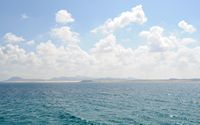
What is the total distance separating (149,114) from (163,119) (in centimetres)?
737

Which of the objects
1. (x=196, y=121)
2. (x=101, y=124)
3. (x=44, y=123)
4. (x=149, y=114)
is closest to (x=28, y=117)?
(x=44, y=123)

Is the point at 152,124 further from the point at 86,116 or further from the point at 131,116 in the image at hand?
the point at 86,116

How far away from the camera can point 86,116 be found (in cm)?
6581

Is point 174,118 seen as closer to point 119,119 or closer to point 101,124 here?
point 119,119

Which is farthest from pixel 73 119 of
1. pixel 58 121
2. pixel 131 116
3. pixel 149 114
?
pixel 149 114

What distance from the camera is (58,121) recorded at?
59.7 m

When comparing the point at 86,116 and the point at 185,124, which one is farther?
the point at 86,116

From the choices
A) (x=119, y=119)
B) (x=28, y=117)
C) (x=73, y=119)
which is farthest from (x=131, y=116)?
(x=28, y=117)

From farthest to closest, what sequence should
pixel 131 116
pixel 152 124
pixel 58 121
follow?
pixel 131 116 → pixel 58 121 → pixel 152 124

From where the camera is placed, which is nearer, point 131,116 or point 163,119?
point 163,119

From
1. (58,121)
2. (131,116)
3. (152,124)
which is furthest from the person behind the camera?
(131,116)

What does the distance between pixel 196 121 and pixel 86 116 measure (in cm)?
2557

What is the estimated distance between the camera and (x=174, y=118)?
62219 millimetres

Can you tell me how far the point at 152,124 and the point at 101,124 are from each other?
10605mm
